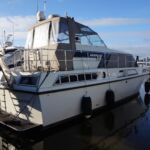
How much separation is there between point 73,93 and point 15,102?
7.66ft

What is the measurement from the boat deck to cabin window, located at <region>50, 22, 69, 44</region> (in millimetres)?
3620

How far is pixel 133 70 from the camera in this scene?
15.4 meters

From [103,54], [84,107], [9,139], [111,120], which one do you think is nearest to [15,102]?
[9,139]

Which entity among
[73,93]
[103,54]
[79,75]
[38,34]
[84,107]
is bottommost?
[84,107]

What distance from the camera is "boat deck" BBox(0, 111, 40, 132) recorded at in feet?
26.4

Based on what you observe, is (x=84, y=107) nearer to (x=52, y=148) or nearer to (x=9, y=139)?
(x=52, y=148)

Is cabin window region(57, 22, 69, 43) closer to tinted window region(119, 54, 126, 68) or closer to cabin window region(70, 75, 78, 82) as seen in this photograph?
cabin window region(70, 75, 78, 82)

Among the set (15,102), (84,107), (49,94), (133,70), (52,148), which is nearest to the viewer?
(52,148)

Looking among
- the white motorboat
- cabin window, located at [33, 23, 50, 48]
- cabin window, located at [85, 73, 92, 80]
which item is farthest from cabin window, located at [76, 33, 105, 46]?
cabin window, located at [85, 73, 92, 80]

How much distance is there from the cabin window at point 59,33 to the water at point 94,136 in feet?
11.9

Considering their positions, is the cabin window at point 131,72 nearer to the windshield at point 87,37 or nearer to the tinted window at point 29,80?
the windshield at point 87,37

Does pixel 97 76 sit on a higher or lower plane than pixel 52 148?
higher

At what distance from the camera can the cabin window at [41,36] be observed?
10.7 m

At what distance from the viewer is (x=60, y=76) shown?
909 centimetres
